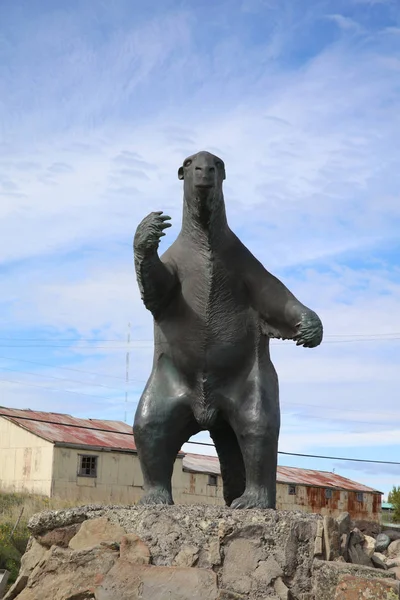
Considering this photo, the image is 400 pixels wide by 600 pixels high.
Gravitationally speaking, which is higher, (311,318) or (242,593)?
(311,318)

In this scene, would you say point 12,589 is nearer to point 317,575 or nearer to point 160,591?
point 160,591

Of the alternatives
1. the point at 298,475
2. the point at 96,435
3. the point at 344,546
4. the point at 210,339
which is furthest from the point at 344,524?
the point at 298,475

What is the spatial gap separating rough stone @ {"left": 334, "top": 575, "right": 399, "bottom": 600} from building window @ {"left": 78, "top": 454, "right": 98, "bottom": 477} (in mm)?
20746

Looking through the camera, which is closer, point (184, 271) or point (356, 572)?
point (356, 572)

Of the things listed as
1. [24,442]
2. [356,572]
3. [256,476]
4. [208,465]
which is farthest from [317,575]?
[208,465]

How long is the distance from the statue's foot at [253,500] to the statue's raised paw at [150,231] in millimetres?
1437

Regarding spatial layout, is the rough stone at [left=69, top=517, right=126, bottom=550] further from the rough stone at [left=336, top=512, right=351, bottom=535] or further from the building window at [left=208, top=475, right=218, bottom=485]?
the building window at [left=208, top=475, right=218, bottom=485]

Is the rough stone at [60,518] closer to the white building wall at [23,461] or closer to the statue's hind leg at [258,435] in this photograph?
the statue's hind leg at [258,435]

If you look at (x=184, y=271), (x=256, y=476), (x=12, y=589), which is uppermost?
(x=184, y=271)

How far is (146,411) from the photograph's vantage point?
202 inches

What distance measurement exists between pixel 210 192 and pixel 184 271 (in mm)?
487

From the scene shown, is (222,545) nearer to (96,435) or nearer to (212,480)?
(96,435)

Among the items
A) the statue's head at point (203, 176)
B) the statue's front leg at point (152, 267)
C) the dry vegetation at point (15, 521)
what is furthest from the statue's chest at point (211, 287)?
the dry vegetation at point (15, 521)

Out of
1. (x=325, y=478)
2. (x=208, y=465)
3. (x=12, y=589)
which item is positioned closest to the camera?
(x=12, y=589)
